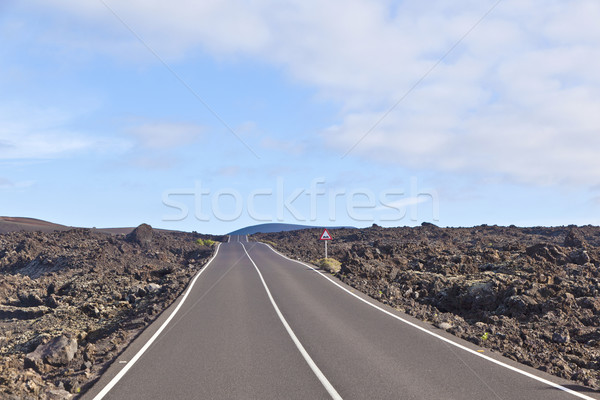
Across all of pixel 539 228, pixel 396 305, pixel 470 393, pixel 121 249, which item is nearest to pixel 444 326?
pixel 396 305

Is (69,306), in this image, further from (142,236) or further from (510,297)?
(142,236)

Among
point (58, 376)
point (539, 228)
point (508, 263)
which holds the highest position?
point (539, 228)

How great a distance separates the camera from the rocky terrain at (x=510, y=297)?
11867mm

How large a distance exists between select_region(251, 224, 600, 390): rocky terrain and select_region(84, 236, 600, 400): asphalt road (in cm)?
126

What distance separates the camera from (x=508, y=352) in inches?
431

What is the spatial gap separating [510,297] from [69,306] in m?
20.3

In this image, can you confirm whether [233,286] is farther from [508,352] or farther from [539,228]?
[539,228]

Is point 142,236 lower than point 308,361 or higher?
higher

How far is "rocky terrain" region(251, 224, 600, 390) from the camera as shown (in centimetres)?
1187

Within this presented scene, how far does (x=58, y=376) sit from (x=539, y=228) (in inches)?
2912

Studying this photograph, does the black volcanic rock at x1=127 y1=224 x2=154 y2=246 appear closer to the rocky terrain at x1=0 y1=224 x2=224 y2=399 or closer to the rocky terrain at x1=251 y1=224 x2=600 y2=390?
the rocky terrain at x1=0 y1=224 x2=224 y2=399

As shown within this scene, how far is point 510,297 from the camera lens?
1806 cm

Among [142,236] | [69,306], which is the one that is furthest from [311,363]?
[142,236]

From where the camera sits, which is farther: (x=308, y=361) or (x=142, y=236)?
(x=142, y=236)
